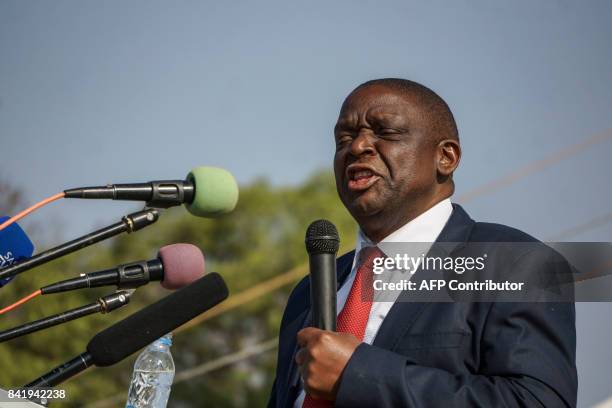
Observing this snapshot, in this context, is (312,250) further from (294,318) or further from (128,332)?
(294,318)

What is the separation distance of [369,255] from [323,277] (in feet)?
2.25

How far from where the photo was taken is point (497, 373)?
8.29 feet

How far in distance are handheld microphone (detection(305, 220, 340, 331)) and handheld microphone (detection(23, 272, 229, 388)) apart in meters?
0.48

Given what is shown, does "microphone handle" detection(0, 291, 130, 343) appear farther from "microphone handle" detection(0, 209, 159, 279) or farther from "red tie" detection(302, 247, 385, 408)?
"red tie" detection(302, 247, 385, 408)

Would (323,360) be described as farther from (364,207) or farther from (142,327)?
(364,207)

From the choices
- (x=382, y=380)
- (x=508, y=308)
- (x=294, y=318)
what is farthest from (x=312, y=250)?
(x=294, y=318)

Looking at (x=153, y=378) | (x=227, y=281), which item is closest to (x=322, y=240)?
(x=153, y=378)

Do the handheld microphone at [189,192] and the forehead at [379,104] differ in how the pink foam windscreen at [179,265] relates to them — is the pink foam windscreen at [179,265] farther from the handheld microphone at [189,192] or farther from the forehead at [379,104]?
the forehead at [379,104]

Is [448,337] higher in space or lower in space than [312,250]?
lower

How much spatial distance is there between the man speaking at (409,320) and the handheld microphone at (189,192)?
0.46 meters

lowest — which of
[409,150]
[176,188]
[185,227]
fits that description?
[185,227]

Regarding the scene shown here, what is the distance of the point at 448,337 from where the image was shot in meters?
2.64

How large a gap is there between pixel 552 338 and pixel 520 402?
9.6 inches

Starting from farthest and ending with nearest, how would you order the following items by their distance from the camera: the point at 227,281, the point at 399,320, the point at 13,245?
1. the point at 227,281
2. the point at 13,245
3. the point at 399,320
